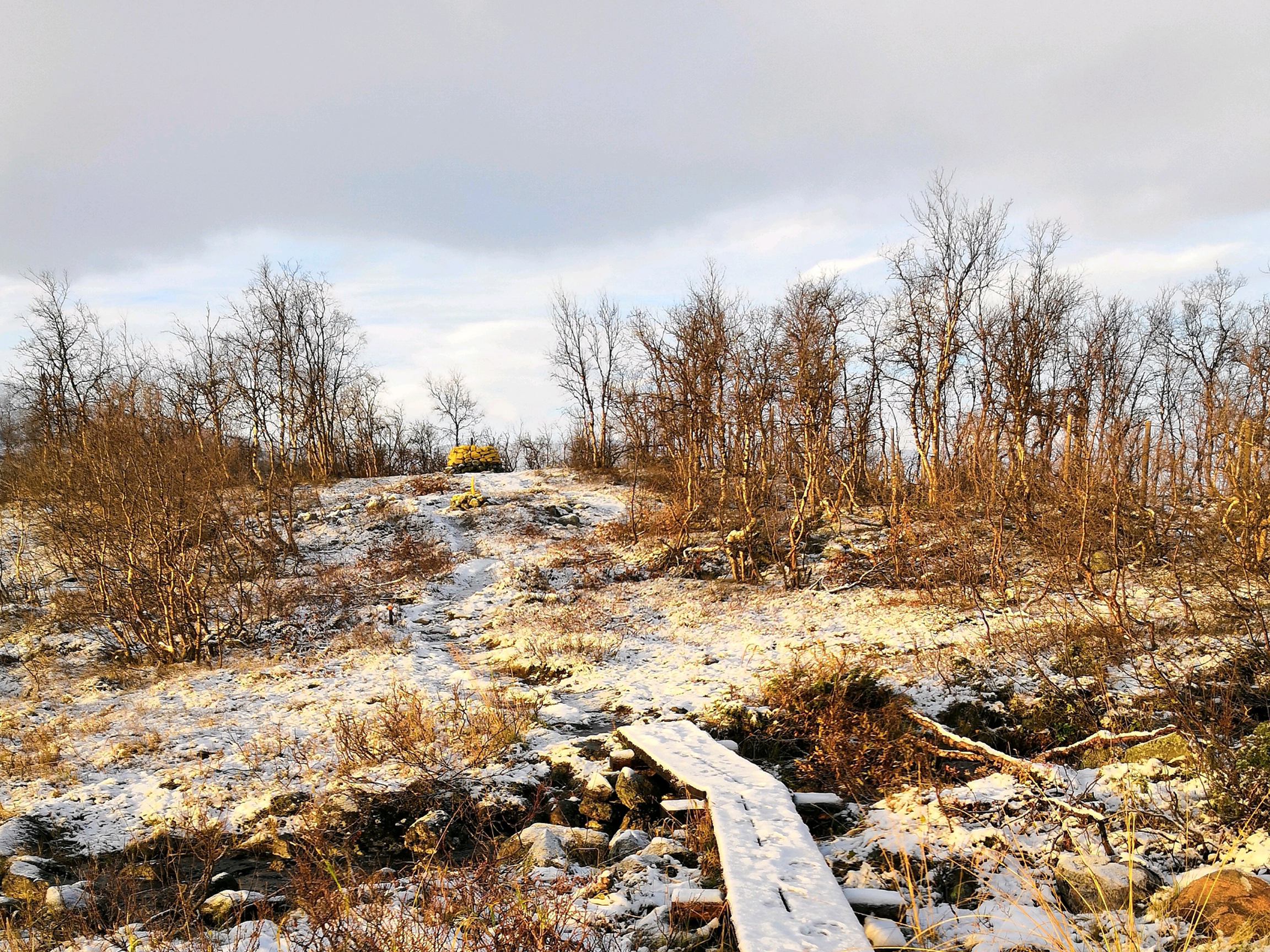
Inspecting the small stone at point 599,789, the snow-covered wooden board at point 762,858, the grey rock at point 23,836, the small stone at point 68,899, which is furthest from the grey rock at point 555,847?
the grey rock at point 23,836

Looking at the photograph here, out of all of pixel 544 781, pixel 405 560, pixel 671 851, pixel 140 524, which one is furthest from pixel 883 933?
pixel 405 560

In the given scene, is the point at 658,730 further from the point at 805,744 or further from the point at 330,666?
the point at 330,666

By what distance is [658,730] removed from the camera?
7.96m

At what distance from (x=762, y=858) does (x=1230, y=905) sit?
2701mm

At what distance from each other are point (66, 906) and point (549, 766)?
4.29 metres

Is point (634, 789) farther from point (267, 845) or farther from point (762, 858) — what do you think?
point (267, 845)

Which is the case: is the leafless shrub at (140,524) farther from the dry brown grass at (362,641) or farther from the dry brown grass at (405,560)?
the dry brown grass at (405,560)

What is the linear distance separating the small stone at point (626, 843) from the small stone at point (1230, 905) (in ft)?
12.2

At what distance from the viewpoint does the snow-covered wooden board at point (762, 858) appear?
3891 millimetres

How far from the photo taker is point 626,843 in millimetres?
5859

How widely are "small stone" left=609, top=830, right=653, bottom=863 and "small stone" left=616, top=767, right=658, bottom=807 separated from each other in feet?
2.09

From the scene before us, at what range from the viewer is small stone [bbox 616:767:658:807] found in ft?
22.1

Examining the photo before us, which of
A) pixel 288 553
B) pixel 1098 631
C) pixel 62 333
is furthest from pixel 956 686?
pixel 62 333

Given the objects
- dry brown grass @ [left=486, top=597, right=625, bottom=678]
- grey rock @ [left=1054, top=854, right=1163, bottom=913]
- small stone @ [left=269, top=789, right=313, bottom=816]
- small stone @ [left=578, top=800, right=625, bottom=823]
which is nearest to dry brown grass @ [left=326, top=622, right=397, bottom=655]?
dry brown grass @ [left=486, top=597, right=625, bottom=678]
